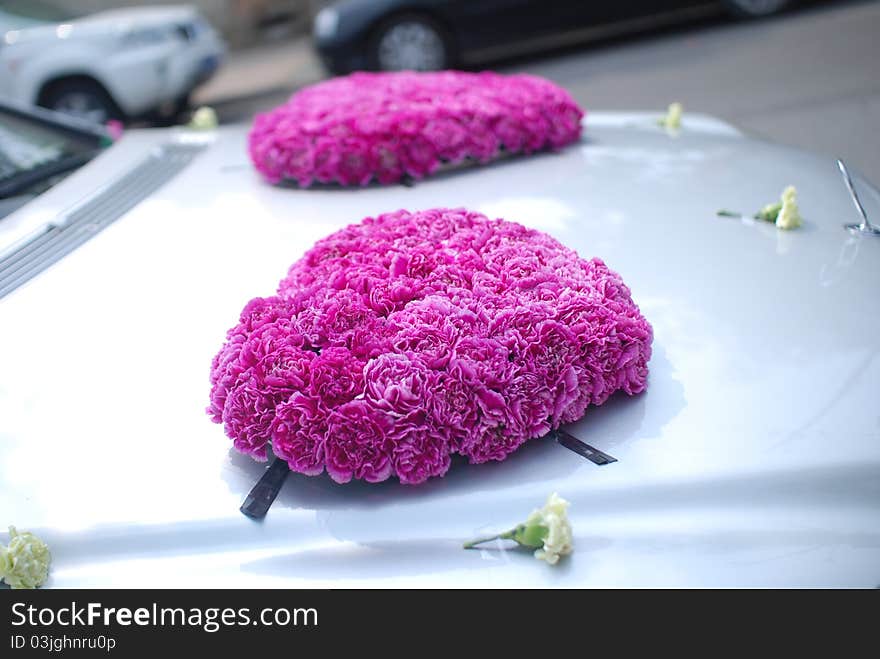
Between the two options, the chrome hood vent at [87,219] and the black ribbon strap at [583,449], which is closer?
the black ribbon strap at [583,449]

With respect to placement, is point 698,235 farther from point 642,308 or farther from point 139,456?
point 139,456

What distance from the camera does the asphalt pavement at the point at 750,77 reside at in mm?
5543

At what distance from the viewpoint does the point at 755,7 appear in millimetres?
8617

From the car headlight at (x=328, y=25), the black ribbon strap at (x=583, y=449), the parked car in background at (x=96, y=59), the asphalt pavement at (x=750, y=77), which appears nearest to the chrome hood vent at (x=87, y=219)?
the black ribbon strap at (x=583, y=449)

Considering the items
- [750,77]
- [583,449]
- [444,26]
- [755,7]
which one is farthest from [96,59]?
[583,449]

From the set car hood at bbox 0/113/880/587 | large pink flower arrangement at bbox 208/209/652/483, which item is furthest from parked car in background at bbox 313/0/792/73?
large pink flower arrangement at bbox 208/209/652/483

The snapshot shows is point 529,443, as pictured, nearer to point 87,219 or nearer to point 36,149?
point 87,219

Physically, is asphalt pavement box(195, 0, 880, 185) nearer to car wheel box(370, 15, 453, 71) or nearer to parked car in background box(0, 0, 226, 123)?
car wheel box(370, 15, 453, 71)

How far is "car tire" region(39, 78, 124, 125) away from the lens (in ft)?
22.9

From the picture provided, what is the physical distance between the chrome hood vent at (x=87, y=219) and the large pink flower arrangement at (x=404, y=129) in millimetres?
305

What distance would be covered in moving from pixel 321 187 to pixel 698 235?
1.11m

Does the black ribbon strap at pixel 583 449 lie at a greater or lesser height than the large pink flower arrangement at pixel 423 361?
lesser

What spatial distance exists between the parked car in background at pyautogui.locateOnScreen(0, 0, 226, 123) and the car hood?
17.4 feet

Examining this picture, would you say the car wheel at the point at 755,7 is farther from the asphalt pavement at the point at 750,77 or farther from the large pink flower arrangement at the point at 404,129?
the large pink flower arrangement at the point at 404,129
